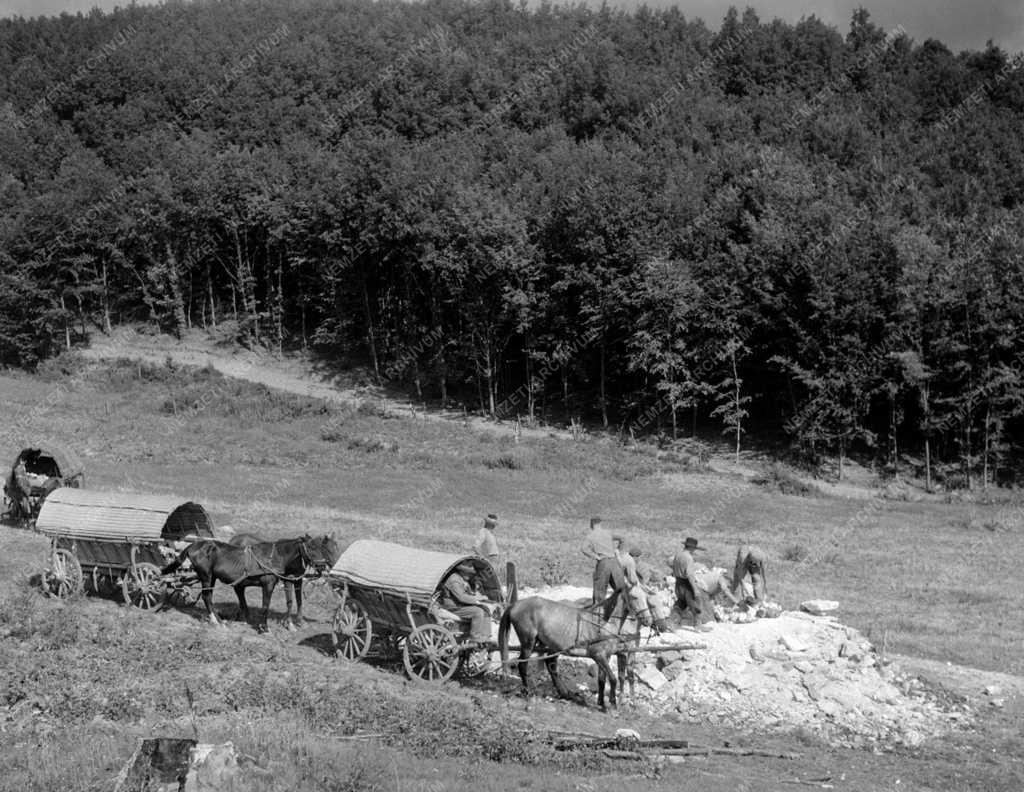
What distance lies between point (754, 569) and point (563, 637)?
6085 millimetres

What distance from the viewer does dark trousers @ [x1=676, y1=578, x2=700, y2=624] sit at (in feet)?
65.6

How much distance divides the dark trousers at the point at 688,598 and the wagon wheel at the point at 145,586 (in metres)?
9.95

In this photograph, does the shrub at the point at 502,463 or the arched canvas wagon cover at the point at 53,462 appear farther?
the shrub at the point at 502,463

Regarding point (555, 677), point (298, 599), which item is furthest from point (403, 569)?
point (298, 599)

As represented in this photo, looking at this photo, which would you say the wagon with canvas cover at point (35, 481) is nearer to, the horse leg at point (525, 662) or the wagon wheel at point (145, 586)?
the wagon wheel at point (145, 586)

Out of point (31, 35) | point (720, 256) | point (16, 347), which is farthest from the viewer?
point (31, 35)

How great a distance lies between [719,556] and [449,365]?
30.2 meters

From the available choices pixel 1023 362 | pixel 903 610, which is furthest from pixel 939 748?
pixel 1023 362

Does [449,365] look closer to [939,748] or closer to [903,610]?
[903,610]

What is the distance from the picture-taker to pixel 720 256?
2050 inches

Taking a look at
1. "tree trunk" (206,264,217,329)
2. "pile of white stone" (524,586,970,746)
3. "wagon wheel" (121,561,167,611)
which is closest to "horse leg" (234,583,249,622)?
"wagon wheel" (121,561,167,611)

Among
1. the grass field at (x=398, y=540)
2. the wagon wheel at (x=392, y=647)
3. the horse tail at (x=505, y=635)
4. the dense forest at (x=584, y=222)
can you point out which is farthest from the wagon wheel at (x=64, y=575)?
the dense forest at (x=584, y=222)

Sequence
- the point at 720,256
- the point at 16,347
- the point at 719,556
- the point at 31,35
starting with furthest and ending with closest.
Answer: the point at 31,35 → the point at 16,347 → the point at 720,256 → the point at 719,556

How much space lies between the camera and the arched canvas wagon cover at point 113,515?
20.7 meters
